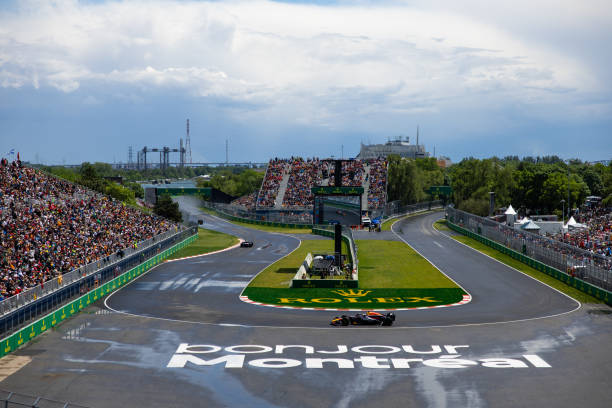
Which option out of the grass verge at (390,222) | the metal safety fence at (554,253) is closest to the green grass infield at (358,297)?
the metal safety fence at (554,253)

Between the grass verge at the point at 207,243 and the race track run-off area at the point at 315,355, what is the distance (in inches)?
885

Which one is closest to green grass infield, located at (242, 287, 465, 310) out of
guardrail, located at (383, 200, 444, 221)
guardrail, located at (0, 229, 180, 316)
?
guardrail, located at (0, 229, 180, 316)

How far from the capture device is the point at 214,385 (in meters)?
26.0

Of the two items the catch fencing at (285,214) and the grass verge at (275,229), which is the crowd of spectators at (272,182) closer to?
the catch fencing at (285,214)

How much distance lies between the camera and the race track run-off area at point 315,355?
24766 millimetres

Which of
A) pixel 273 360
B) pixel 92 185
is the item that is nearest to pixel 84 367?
pixel 273 360

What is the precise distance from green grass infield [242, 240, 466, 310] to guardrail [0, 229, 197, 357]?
10151 millimetres

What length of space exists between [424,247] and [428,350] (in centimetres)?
4086

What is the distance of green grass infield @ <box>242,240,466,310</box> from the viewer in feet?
141

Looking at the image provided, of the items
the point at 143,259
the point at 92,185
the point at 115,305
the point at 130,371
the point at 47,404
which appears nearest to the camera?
the point at 47,404

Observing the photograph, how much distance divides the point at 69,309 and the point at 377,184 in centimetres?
7579

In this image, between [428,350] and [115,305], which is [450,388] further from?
[115,305]

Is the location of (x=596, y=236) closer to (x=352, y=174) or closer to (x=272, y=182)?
(x=352, y=174)

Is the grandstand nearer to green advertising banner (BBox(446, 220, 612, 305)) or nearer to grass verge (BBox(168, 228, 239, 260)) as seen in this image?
grass verge (BBox(168, 228, 239, 260))
